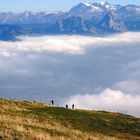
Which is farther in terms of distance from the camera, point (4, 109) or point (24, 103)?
point (24, 103)

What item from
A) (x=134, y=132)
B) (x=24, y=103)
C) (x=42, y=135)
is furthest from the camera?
(x=24, y=103)

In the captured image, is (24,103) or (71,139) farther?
(24,103)

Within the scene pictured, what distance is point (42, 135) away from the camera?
43.6m

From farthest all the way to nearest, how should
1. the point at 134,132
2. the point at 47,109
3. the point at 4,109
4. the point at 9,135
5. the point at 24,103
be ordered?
the point at 24,103 < the point at 47,109 < the point at 134,132 < the point at 4,109 < the point at 9,135

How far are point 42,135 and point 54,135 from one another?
3480mm

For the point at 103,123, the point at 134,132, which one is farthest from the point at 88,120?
the point at 134,132

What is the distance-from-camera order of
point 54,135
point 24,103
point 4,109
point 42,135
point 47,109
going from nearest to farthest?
1. point 42,135
2. point 54,135
3. point 4,109
4. point 47,109
5. point 24,103

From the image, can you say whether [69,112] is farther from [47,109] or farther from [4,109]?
[4,109]

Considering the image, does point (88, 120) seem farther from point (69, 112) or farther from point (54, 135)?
point (54, 135)

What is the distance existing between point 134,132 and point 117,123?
17.2 feet

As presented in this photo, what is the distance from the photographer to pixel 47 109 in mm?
85000

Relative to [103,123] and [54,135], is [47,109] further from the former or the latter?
[54,135]

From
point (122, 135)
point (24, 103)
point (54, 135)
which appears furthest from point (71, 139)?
point (24, 103)

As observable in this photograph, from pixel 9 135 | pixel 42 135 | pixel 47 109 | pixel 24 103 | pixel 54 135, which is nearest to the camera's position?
pixel 9 135
